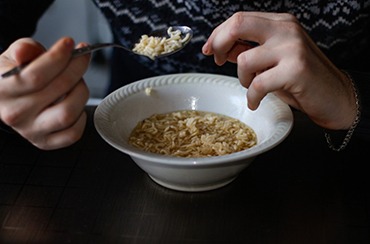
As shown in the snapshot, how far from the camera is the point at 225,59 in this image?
3.62 feet

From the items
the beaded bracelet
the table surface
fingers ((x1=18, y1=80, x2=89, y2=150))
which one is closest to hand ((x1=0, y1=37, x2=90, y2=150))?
fingers ((x1=18, y1=80, x2=89, y2=150))

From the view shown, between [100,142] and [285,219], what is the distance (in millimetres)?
428

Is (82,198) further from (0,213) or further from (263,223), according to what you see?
(263,223)

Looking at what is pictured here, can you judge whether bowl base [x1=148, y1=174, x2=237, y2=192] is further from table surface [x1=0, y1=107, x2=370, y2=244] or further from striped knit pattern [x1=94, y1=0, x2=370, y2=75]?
striped knit pattern [x1=94, y1=0, x2=370, y2=75]

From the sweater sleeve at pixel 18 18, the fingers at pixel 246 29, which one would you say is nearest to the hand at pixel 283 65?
the fingers at pixel 246 29

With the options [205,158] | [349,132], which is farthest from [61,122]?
[349,132]

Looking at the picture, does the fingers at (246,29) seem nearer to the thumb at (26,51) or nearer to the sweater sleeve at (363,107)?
the sweater sleeve at (363,107)

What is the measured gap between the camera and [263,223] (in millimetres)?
939

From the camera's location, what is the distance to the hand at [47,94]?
83 centimetres

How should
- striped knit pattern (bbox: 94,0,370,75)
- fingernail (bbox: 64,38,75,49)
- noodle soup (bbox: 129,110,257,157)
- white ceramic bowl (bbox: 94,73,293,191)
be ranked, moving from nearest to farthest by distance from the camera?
fingernail (bbox: 64,38,75,49) → white ceramic bowl (bbox: 94,73,293,191) → noodle soup (bbox: 129,110,257,157) → striped knit pattern (bbox: 94,0,370,75)

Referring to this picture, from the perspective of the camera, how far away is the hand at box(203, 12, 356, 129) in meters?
0.96

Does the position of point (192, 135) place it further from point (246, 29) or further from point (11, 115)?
point (11, 115)

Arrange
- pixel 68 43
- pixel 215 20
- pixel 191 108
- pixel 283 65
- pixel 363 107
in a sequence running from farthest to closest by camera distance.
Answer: pixel 215 20 < pixel 191 108 < pixel 363 107 < pixel 283 65 < pixel 68 43

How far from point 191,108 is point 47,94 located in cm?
40
